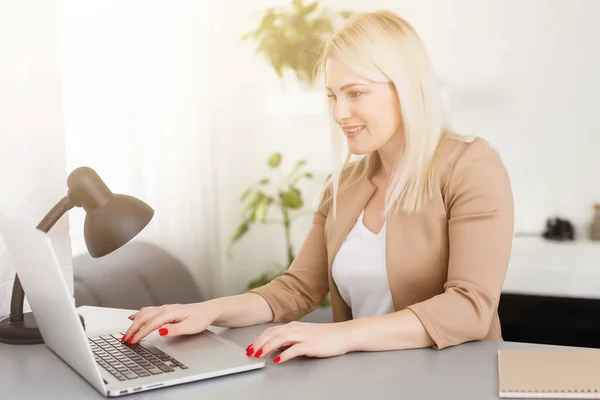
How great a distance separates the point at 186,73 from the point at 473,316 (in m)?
2.65

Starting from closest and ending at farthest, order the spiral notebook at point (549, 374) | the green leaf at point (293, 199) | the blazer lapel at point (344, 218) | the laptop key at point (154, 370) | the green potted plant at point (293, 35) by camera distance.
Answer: the spiral notebook at point (549, 374) → the laptop key at point (154, 370) → the blazer lapel at point (344, 218) → the green potted plant at point (293, 35) → the green leaf at point (293, 199)

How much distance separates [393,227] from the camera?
5.40 feet

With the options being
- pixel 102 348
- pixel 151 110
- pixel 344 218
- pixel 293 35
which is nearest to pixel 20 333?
pixel 102 348

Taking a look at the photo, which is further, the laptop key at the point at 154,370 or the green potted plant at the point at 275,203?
the green potted plant at the point at 275,203

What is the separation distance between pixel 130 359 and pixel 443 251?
675mm

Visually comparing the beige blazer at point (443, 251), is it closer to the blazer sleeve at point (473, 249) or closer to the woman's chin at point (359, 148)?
the blazer sleeve at point (473, 249)

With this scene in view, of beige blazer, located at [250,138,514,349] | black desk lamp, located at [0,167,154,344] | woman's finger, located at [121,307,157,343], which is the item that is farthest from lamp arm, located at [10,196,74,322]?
beige blazer, located at [250,138,514,349]

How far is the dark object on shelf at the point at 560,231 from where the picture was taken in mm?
3699

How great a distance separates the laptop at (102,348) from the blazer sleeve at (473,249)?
351 mm

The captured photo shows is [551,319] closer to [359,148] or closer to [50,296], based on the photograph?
[359,148]

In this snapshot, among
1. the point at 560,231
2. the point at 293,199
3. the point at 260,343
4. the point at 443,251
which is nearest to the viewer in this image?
the point at 260,343

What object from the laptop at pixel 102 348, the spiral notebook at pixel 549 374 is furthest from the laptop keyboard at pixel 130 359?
the spiral notebook at pixel 549 374

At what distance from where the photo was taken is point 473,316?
141cm

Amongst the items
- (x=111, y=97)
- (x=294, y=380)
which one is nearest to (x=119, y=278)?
(x=111, y=97)
